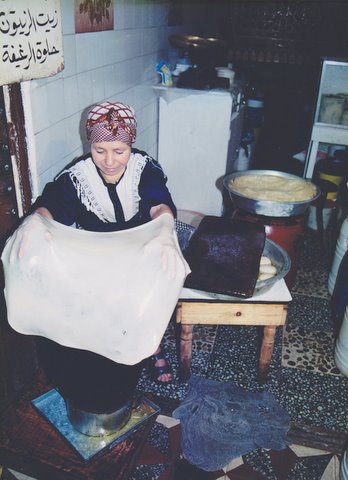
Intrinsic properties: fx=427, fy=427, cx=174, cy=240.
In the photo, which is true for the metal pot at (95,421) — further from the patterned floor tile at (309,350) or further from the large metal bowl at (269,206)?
the large metal bowl at (269,206)

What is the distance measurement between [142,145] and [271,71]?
11.1 ft

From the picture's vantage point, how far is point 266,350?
2246 mm

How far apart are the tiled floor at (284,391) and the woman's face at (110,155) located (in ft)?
4.01

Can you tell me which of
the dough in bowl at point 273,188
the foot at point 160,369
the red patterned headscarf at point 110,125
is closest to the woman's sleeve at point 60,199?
the red patterned headscarf at point 110,125

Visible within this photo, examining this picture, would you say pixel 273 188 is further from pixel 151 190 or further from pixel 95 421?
pixel 95 421

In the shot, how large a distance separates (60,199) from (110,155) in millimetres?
329

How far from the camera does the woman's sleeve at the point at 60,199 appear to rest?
1905 mm

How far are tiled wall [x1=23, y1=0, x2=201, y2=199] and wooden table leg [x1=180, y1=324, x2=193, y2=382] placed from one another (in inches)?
40.1

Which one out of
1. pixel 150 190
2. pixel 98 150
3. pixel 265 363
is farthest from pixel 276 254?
pixel 98 150

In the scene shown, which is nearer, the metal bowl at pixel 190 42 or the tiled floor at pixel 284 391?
the tiled floor at pixel 284 391

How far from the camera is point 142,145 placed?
3521 mm

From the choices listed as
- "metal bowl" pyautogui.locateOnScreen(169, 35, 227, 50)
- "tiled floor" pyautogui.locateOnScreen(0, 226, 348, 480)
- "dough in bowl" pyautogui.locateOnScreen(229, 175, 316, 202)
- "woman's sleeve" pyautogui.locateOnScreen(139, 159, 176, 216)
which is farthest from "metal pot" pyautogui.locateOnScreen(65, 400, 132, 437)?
"metal bowl" pyautogui.locateOnScreen(169, 35, 227, 50)

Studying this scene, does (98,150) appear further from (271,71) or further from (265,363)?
(271,71)

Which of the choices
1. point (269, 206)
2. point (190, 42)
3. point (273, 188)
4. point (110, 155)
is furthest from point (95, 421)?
point (190, 42)
